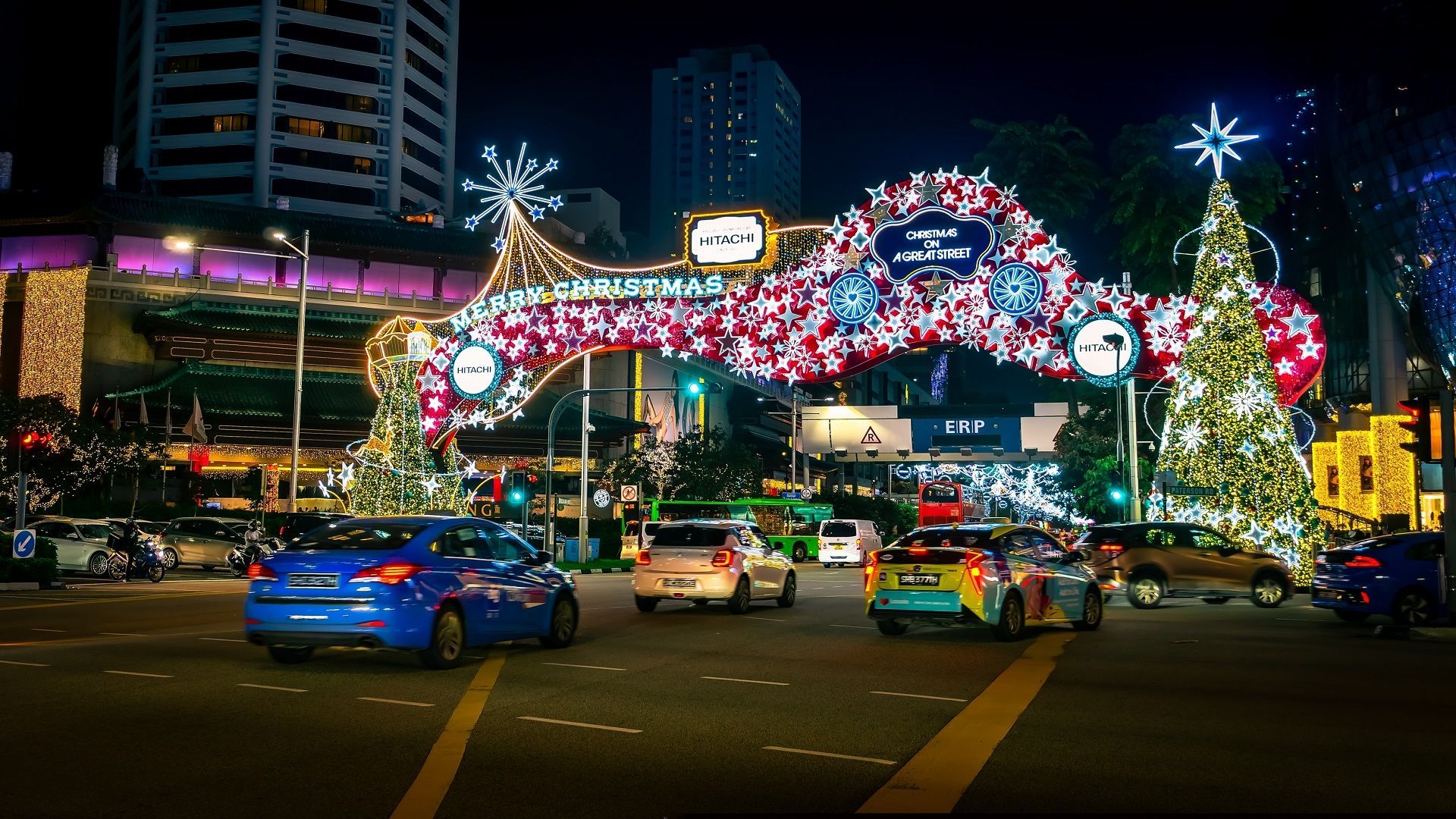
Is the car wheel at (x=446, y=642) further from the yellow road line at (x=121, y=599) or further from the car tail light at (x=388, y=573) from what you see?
the yellow road line at (x=121, y=599)

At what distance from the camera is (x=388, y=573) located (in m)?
12.1

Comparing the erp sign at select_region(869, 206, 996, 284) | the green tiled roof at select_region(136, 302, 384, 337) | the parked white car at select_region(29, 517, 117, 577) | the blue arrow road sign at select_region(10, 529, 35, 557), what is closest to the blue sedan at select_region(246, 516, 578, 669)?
the blue arrow road sign at select_region(10, 529, 35, 557)

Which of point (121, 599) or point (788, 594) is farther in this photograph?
point (788, 594)

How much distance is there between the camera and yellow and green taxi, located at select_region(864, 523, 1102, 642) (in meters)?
16.2

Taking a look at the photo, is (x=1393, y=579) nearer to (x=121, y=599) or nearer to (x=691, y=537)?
(x=691, y=537)

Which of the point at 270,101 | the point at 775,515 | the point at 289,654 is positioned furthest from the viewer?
the point at 270,101

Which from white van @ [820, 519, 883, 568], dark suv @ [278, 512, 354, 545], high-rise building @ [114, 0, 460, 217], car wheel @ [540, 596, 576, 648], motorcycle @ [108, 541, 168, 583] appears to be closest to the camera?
car wheel @ [540, 596, 576, 648]

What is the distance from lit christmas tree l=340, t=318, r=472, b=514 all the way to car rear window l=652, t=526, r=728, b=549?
656 inches

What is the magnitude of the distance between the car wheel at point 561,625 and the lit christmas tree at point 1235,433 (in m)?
18.8

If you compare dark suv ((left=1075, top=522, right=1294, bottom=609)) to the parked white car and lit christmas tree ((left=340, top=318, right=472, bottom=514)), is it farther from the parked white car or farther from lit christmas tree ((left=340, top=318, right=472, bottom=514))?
the parked white car

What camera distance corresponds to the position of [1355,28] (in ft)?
182

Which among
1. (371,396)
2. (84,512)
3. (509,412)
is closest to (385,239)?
(371,396)

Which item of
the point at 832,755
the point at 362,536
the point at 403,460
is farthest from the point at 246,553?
the point at 832,755

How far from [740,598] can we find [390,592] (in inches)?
389
